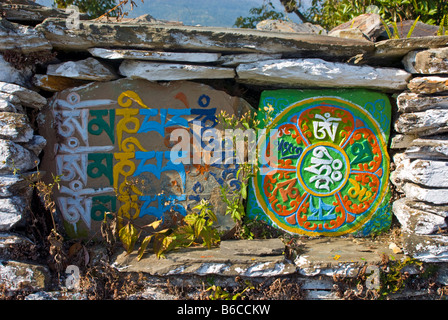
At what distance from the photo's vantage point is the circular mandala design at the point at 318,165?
3.73 metres

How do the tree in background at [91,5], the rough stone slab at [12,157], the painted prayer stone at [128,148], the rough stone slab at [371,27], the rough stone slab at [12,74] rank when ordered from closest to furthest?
the rough stone slab at [12,157], the rough stone slab at [12,74], the painted prayer stone at [128,148], the rough stone slab at [371,27], the tree in background at [91,5]

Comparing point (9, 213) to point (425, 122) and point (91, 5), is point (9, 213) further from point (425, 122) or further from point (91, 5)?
point (91, 5)

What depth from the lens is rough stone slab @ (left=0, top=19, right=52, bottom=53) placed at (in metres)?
3.14

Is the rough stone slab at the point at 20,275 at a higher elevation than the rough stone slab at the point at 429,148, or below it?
below

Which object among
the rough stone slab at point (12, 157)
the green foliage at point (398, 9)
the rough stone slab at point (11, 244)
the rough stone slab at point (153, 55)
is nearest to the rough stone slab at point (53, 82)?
the rough stone slab at point (153, 55)

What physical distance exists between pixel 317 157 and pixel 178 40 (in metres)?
1.73

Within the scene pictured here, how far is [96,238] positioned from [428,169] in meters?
3.08

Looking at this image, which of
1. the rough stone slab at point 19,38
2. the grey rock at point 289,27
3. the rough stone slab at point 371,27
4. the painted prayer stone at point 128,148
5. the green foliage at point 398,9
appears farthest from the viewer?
the green foliage at point 398,9

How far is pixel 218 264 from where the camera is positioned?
3172 millimetres

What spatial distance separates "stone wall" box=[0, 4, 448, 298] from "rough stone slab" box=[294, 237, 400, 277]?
0.33 m

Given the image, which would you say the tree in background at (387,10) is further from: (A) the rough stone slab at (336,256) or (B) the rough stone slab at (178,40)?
(A) the rough stone slab at (336,256)

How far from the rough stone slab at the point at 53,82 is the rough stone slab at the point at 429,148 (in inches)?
123

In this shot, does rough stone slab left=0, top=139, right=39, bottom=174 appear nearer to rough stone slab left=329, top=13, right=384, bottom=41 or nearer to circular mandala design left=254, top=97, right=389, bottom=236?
circular mandala design left=254, top=97, right=389, bottom=236

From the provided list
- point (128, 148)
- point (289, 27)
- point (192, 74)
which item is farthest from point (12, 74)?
point (289, 27)
